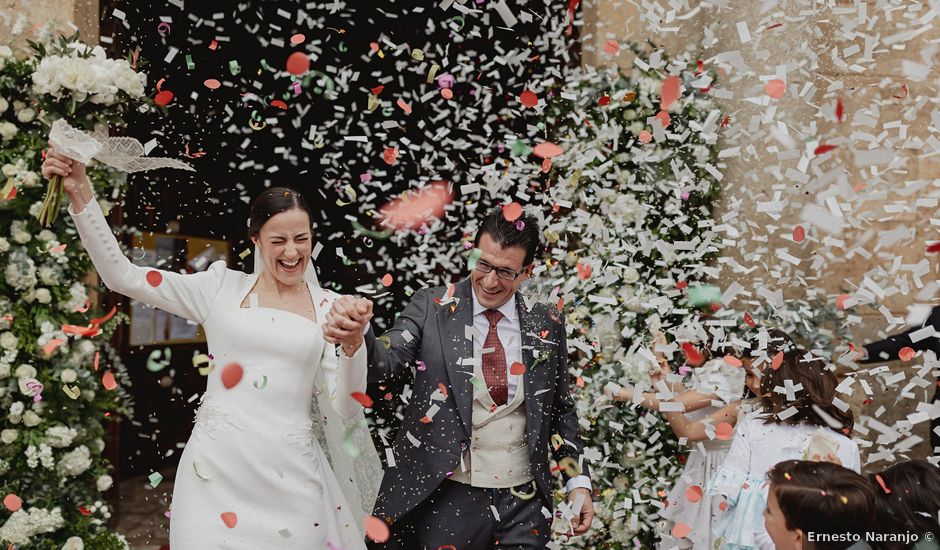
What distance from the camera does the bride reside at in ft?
8.94

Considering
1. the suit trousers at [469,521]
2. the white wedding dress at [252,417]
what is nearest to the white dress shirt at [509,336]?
the suit trousers at [469,521]

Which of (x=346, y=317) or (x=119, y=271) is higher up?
(x=119, y=271)

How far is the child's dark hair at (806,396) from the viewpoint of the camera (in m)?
3.28

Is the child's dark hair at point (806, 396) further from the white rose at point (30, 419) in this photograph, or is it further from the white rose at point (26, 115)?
the white rose at point (26, 115)

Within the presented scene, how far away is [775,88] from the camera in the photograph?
494 cm

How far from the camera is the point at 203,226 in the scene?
8414mm

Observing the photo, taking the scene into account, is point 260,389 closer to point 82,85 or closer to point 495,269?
point 495,269

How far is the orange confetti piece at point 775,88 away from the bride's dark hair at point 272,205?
3.27 metres

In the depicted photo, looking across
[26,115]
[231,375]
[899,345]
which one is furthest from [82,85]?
[899,345]

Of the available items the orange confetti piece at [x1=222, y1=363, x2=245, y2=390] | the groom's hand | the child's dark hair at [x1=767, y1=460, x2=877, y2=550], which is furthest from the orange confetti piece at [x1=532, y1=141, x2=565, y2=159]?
the child's dark hair at [x1=767, y1=460, x2=877, y2=550]

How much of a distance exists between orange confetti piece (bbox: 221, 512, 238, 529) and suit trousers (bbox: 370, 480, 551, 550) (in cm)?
57

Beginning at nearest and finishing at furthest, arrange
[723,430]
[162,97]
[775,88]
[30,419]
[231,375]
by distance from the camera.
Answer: [231,375], [723,430], [30,419], [162,97], [775,88]

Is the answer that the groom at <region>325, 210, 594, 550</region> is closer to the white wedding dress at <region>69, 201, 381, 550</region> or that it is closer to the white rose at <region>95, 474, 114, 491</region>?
the white wedding dress at <region>69, 201, 381, 550</region>

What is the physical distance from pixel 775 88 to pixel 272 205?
340cm
